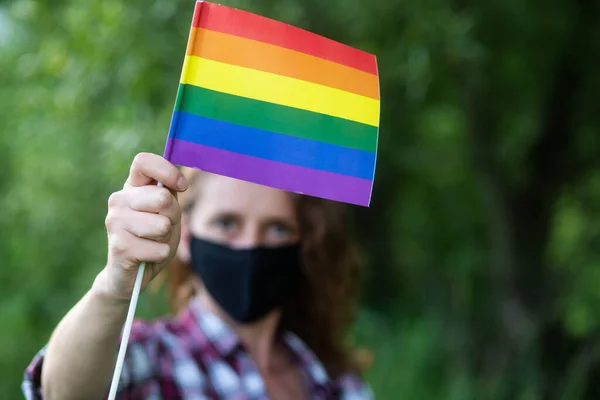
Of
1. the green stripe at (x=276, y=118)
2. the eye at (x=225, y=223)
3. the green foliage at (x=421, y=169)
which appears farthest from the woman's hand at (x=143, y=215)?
the green foliage at (x=421, y=169)

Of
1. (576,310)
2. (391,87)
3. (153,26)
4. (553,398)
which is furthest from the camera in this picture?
(576,310)

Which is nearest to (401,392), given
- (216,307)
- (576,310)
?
(576,310)

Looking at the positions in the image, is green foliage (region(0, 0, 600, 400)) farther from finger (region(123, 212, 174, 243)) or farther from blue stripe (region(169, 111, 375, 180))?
finger (region(123, 212, 174, 243))

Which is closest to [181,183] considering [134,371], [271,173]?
[271,173]

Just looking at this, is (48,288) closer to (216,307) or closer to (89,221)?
(89,221)

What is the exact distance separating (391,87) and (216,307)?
5.30ft

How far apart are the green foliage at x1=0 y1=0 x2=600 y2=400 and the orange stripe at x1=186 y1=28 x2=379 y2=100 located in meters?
1.06

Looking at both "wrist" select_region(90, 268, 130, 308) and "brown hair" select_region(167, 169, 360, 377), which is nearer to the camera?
"wrist" select_region(90, 268, 130, 308)

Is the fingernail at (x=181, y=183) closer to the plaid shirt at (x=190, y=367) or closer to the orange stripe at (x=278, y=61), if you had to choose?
the orange stripe at (x=278, y=61)

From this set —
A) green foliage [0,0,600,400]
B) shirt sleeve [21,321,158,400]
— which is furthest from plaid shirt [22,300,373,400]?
green foliage [0,0,600,400]

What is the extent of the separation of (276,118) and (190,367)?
65 centimetres

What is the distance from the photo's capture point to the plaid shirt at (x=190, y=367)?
1411 mm

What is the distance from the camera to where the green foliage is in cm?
245

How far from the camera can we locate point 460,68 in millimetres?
2760
